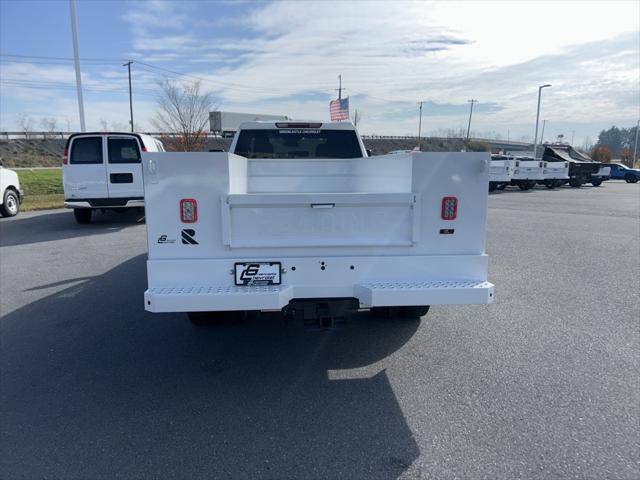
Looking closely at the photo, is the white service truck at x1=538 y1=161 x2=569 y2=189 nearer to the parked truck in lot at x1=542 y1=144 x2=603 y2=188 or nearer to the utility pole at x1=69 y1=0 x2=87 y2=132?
the parked truck in lot at x1=542 y1=144 x2=603 y2=188

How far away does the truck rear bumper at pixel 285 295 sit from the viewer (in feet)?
9.96

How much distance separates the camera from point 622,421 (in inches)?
119

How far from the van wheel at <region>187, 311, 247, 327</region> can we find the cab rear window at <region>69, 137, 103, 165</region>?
8.54 metres

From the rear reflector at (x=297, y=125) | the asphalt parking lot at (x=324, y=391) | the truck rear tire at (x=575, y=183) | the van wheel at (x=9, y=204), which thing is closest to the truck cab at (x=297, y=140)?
the rear reflector at (x=297, y=125)

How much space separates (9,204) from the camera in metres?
13.5

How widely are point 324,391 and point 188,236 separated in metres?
1.59

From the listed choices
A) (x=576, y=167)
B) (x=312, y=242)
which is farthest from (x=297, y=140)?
(x=576, y=167)

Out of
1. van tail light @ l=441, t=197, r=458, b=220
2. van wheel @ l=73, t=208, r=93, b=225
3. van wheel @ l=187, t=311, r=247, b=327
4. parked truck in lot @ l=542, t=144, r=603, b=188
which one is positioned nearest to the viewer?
van tail light @ l=441, t=197, r=458, b=220

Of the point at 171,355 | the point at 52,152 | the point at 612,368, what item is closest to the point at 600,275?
the point at 612,368

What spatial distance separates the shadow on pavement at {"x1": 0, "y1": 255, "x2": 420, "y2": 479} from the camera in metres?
2.66

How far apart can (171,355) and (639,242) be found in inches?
409

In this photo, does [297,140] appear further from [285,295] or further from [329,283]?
[285,295]

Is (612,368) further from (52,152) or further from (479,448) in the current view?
(52,152)

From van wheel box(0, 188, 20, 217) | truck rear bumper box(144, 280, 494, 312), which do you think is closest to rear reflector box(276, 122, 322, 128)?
truck rear bumper box(144, 280, 494, 312)
